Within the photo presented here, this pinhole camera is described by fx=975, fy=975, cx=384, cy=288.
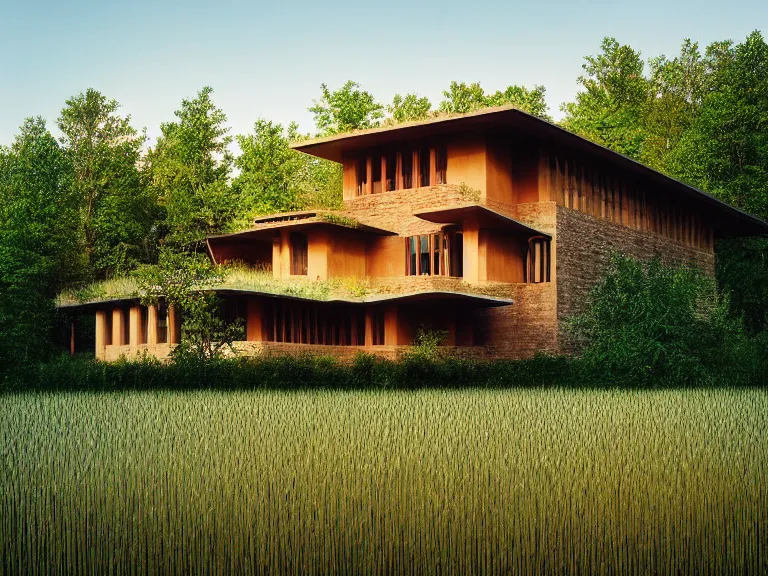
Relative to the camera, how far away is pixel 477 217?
1166 inches

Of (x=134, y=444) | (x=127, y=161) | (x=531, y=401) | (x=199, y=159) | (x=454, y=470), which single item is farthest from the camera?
(x=199, y=159)

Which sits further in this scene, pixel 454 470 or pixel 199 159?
pixel 199 159

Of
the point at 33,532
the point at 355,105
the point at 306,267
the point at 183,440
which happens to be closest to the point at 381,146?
the point at 306,267

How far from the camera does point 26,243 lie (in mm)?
34250

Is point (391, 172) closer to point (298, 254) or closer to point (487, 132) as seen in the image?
point (487, 132)

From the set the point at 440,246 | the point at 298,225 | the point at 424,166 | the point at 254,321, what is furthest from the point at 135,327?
the point at 424,166

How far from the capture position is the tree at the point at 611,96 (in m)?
50.1

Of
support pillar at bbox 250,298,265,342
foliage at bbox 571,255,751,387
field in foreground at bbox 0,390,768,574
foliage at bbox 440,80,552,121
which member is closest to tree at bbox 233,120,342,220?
foliage at bbox 440,80,552,121

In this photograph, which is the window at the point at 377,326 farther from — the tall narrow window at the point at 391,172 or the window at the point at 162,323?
the window at the point at 162,323

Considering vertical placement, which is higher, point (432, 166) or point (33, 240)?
point (432, 166)

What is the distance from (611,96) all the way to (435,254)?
2819cm

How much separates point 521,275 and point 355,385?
9.64 meters

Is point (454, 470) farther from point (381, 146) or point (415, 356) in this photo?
point (381, 146)

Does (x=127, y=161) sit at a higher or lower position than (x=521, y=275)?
higher
